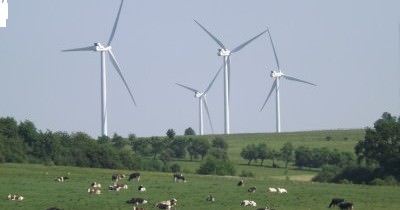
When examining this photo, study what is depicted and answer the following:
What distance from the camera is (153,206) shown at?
44.9 metres

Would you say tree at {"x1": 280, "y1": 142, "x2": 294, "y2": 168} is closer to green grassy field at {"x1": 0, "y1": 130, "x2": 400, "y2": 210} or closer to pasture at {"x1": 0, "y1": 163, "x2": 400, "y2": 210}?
green grassy field at {"x1": 0, "y1": 130, "x2": 400, "y2": 210}

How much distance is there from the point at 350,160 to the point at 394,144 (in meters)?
27.2

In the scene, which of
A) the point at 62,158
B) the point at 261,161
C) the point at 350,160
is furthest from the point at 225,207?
the point at 261,161

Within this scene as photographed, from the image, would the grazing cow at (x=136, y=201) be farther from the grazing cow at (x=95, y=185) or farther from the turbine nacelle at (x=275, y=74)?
the turbine nacelle at (x=275, y=74)

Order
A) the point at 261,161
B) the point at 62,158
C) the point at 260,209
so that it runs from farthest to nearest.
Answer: the point at 261,161 < the point at 62,158 < the point at 260,209

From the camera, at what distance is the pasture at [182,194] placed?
45.3 m

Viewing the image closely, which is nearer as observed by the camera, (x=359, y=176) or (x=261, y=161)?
(x=359, y=176)

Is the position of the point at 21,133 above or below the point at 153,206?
above

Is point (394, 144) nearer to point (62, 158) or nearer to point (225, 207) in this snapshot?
point (62, 158)

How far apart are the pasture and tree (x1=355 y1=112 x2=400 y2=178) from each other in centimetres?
1744

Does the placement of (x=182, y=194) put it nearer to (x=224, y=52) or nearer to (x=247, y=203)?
(x=247, y=203)

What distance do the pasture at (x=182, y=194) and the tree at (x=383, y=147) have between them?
57.2ft

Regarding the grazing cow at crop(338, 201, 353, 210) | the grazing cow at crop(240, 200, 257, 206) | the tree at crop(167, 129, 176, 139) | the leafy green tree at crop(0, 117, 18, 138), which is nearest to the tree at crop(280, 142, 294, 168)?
the tree at crop(167, 129, 176, 139)

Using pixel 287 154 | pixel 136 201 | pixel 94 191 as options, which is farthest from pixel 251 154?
pixel 136 201
